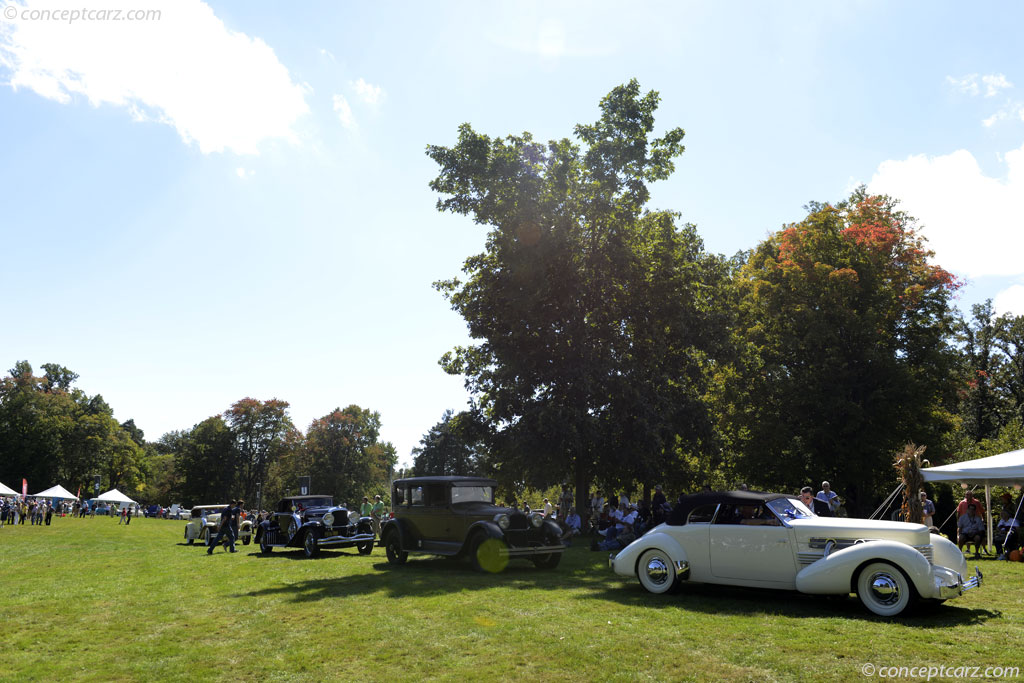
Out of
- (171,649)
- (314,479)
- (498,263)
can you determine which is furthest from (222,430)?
(171,649)

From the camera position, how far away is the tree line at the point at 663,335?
78.6 feet

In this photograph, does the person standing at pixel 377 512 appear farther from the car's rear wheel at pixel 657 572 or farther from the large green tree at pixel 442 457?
the large green tree at pixel 442 457

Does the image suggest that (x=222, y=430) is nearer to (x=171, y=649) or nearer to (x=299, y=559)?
(x=299, y=559)

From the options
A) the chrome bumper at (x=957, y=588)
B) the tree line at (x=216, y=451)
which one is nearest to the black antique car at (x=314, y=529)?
the chrome bumper at (x=957, y=588)

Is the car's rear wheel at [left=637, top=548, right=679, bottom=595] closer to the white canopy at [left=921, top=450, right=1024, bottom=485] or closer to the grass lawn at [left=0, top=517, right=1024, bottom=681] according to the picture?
the grass lawn at [left=0, top=517, right=1024, bottom=681]

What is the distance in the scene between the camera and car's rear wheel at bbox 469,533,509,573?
47.5ft

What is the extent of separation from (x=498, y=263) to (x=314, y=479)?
2201 inches

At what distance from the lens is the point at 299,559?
1927 centimetres

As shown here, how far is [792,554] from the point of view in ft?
30.9

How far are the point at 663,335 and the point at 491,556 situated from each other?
13569mm

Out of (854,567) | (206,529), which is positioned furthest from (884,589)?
(206,529)

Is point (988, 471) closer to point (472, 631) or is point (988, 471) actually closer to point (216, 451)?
point (472, 631)

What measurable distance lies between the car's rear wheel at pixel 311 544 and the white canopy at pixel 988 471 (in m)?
16.9

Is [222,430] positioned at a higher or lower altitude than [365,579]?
higher
